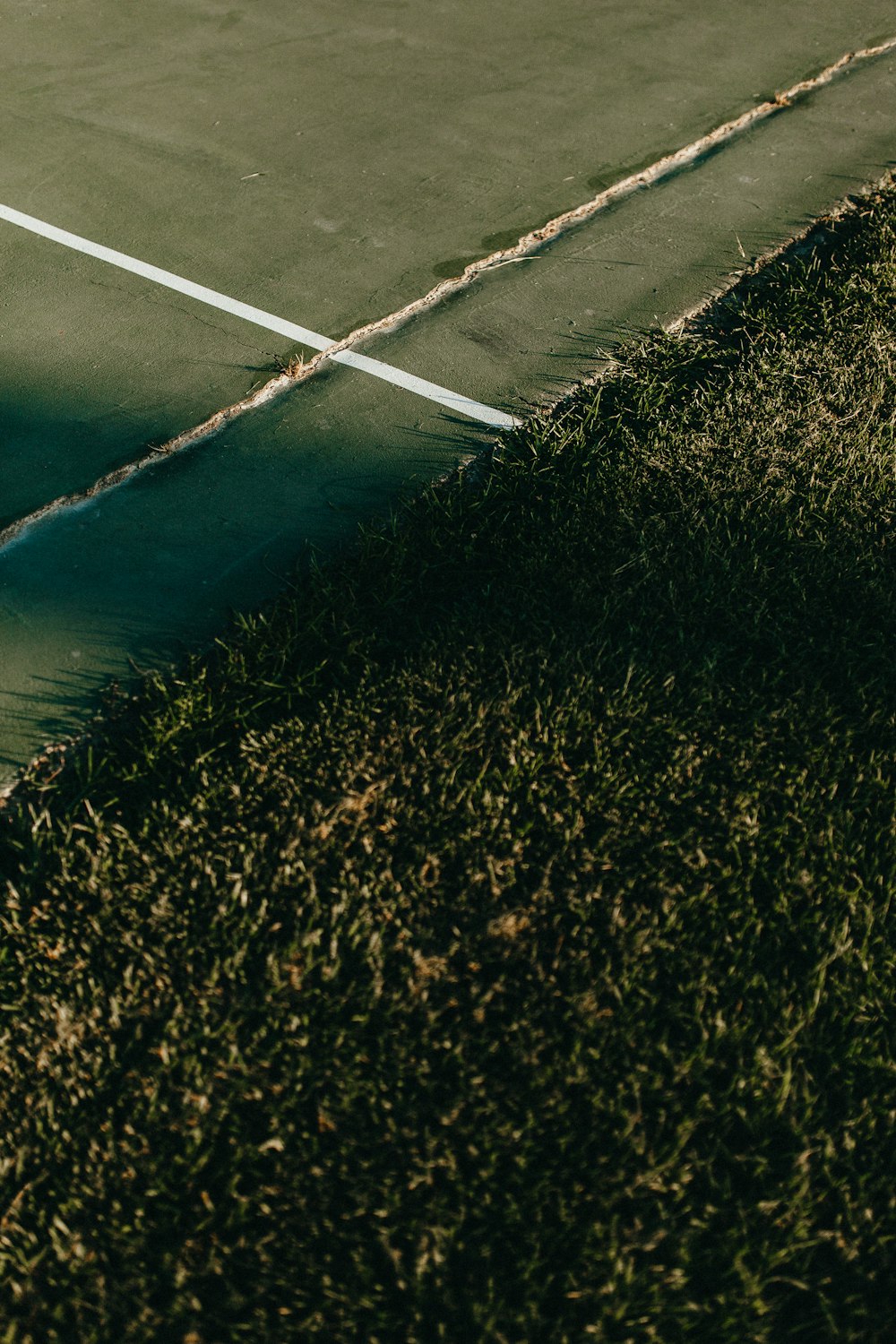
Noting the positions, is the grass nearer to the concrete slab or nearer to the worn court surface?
the worn court surface

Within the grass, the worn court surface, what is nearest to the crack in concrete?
the worn court surface

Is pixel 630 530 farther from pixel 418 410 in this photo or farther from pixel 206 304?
pixel 206 304

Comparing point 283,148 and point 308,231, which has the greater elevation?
point 283,148

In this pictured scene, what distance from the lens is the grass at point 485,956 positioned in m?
2.25

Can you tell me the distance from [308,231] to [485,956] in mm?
4383

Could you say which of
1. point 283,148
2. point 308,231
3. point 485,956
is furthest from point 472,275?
point 485,956

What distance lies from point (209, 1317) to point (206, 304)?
14.1 ft

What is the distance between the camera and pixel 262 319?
5.06 m

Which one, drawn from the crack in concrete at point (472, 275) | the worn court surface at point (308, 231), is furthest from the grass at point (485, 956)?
the crack in concrete at point (472, 275)

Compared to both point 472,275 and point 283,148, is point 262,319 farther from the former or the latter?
point 283,148

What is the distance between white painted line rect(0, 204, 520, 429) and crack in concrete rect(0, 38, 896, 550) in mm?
142

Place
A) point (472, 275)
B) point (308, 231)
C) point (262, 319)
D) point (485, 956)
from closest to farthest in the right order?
1. point (485, 956)
2. point (262, 319)
3. point (472, 275)
4. point (308, 231)

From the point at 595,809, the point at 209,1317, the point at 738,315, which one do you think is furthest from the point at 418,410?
the point at 209,1317

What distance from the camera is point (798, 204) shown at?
19.8ft
